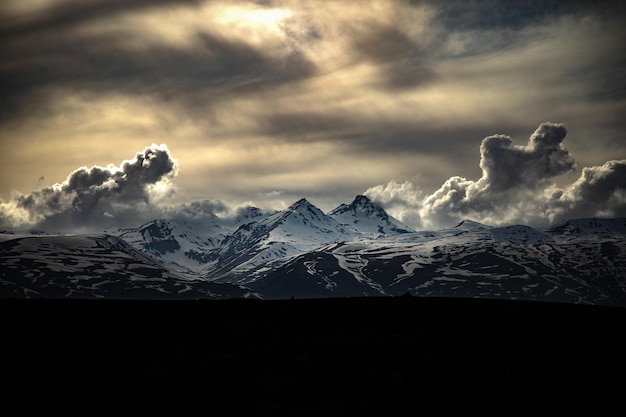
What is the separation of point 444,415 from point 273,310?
28.5 meters

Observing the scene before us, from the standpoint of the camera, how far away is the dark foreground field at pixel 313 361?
38688 millimetres

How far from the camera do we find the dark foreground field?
127 ft

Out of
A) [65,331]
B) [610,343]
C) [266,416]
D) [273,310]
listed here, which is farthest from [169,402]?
[610,343]

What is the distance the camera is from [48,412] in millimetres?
36250

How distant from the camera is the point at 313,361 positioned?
44531 mm

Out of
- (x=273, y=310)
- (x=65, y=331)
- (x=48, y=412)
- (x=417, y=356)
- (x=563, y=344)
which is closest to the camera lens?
(x=48, y=412)

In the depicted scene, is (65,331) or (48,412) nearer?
(48,412)

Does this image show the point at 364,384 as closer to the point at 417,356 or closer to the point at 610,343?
the point at 417,356

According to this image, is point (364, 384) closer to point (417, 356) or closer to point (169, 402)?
point (417, 356)

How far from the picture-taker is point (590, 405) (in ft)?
126

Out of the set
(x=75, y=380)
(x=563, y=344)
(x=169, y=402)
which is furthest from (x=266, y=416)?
(x=563, y=344)

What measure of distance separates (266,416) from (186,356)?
11.3 m

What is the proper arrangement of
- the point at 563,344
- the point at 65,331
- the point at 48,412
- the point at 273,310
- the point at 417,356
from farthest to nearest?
the point at 273,310 → the point at 65,331 → the point at 563,344 → the point at 417,356 → the point at 48,412

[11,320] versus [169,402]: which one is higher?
[11,320]
